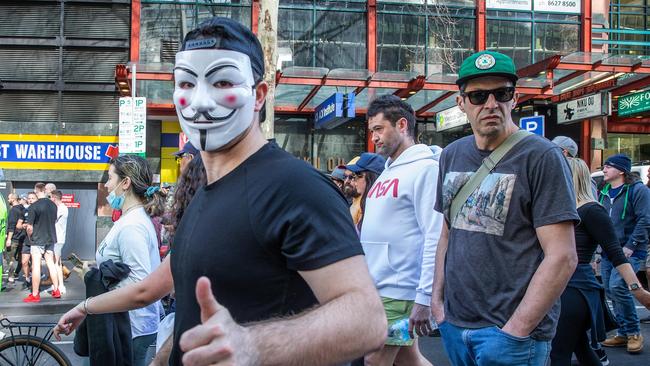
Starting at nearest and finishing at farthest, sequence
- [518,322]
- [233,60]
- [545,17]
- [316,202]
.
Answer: [316,202], [233,60], [518,322], [545,17]

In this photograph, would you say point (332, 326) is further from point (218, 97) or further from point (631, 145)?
point (631, 145)

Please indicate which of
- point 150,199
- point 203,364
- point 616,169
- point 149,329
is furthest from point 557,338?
point 616,169

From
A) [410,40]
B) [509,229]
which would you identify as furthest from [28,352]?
[410,40]

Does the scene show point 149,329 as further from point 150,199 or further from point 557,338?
point 557,338

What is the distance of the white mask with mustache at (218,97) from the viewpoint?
71.6 inches

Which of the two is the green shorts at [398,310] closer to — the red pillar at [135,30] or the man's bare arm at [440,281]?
the man's bare arm at [440,281]

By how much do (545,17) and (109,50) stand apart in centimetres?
1287

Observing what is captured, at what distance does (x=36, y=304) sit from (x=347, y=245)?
31.8 ft

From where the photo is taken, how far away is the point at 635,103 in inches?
611

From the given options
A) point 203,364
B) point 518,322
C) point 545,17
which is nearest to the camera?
point 203,364

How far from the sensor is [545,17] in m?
20.0

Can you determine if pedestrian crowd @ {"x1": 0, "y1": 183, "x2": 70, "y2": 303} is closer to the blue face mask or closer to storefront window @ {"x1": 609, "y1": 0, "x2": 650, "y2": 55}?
the blue face mask

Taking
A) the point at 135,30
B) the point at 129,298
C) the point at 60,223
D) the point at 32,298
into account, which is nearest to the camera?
the point at 129,298

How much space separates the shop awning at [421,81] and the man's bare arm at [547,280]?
43.4ft
